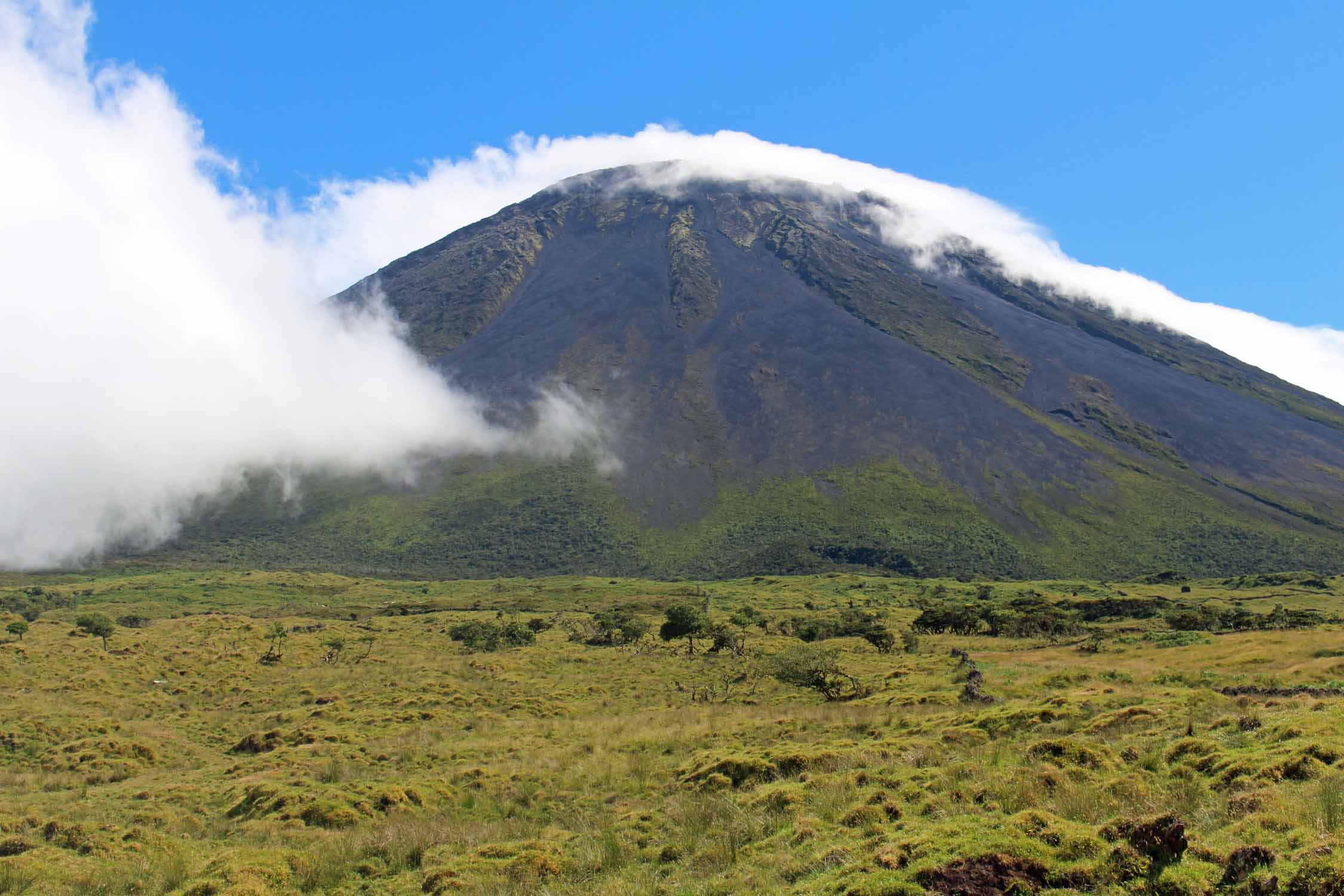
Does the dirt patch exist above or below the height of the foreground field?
above

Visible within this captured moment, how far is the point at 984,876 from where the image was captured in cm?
1055

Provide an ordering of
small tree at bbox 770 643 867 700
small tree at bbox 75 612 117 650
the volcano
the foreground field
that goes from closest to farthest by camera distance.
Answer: the foreground field < small tree at bbox 770 643 867 700 < small tree at bbox 75 612 117 650 < the volcano

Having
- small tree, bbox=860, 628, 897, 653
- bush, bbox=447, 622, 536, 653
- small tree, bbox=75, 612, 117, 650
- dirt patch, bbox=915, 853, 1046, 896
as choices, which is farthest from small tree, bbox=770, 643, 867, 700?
small tree, bbox=75, 612, 117, 650

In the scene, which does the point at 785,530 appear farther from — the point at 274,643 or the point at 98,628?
the point at 98,628

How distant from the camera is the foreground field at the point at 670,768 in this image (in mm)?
11625

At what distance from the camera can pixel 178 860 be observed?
16562mm

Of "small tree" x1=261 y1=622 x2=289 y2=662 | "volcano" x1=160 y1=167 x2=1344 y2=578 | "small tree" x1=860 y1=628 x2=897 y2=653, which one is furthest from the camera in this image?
"volcano" x1=160 y1=167 x2=1344 y2=578

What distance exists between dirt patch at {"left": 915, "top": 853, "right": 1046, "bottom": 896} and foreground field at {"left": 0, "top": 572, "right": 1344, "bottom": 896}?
0.04m

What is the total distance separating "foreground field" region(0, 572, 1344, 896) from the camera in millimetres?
11625

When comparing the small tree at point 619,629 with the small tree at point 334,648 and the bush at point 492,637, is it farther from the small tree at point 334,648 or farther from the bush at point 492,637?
the small tree at point 334,648

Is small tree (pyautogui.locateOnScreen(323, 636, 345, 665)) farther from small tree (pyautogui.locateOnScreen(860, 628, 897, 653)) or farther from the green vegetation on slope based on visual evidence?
the green vegetation on slope

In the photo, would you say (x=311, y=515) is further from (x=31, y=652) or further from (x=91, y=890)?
(x=91, y=890)

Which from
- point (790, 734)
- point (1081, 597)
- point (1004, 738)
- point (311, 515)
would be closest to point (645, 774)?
point (790, 734)

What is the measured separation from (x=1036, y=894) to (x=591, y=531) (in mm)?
147222
